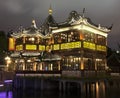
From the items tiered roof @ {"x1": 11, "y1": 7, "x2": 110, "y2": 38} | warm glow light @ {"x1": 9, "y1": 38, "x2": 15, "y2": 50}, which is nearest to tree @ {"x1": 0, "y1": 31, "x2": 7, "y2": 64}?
warm glow light @ {"x1": 9, "y1": 38, "x2": 15, "y2": 50}

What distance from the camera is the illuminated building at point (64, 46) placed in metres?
52.5

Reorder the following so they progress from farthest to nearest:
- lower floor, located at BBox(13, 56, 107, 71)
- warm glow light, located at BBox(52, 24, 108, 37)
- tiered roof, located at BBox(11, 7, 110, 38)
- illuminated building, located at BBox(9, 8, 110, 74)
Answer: lower floor, located at BBox(13, 56, 107, 71), tiered roof, located at BBox(11, 7, 110, 38), illuminated building, located at BBox(9, 8, 110, 74), warm glow light, located at BBox(52, 24, 108, 37)

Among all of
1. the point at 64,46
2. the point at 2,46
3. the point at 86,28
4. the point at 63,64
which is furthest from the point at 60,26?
the point at 2,46

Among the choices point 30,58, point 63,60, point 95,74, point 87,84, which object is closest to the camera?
point 87,84

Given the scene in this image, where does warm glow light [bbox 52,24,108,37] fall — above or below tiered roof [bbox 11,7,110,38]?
below

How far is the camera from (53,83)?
175 ft

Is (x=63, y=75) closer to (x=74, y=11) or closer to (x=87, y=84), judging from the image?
(x=87, y=84)

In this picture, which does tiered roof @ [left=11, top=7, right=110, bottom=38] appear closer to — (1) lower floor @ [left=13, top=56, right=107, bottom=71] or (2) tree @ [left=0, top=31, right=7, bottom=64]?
(1) lower floor @ [left=13, top=56, right=107, bottom=71]

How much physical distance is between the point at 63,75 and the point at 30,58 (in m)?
15.2

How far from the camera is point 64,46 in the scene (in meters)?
55.3

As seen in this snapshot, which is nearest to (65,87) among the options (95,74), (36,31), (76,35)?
(95,74)

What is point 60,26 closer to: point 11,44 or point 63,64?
point 63,64

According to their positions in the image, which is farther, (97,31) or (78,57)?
(97,31)

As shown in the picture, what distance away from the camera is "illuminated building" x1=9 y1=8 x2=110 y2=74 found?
172ft
